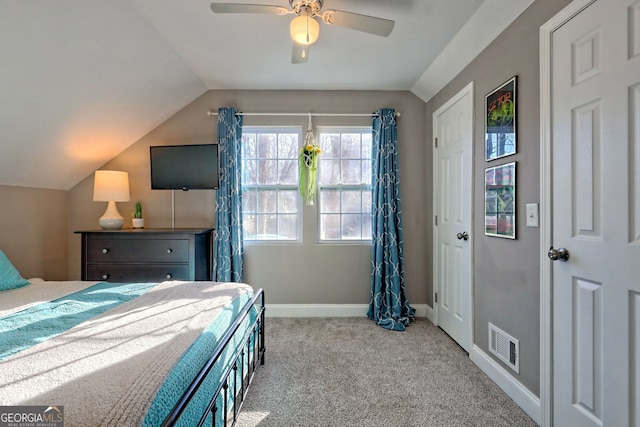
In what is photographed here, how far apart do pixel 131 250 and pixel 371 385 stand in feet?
7.89

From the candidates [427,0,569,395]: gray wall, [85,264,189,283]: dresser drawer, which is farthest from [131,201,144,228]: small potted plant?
[427,0,569,395]: gray wall

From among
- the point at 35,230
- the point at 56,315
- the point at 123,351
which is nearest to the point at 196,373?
the point at 123,351

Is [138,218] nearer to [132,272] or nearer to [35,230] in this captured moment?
[132,272]

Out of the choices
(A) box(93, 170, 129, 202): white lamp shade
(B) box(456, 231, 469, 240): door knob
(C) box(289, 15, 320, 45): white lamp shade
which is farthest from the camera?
(A) box(93, 170, 129, 202): white lamp shade

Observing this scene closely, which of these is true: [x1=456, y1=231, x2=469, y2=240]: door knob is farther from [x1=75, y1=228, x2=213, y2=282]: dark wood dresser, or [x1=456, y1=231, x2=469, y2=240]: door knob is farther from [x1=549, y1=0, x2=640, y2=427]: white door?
[x1=75, y1=228, x2=213, y2=282]: dark wood dresser

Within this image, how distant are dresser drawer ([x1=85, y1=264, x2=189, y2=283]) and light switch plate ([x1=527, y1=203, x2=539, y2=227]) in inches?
108

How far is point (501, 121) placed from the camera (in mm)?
1942

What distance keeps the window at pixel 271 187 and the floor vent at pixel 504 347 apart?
201 cm

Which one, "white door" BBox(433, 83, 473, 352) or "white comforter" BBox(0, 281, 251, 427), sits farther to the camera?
"white door" BBox(433, 83, 473, 352)

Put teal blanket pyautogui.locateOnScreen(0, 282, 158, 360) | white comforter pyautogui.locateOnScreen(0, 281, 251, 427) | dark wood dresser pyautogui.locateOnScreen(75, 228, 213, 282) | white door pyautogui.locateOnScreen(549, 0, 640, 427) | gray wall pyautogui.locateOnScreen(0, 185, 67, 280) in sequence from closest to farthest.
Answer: white comforter pyautogui.locateOnScreen(0, 281, 251, 427) → teal blanket pyautogui.locateOnScreen(0, 282, 158, 360) → white door pyautogui.locateOnScreen(549, 0, 640, 427) → gray wall pyautogui.locateOnScreen(0, 185, 67, 280) → dark wood dresser pyautogui.locateOnScreen(75, 228, 213, 282)

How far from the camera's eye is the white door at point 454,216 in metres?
2.36

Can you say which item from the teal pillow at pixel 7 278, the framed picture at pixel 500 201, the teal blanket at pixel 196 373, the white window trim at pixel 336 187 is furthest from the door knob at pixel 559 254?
the teal pillow at pixel 7 278

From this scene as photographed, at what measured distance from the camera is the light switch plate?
5.40ft

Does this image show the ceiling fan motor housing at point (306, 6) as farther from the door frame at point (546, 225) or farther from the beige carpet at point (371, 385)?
the beige carpet at point (371, 385)
